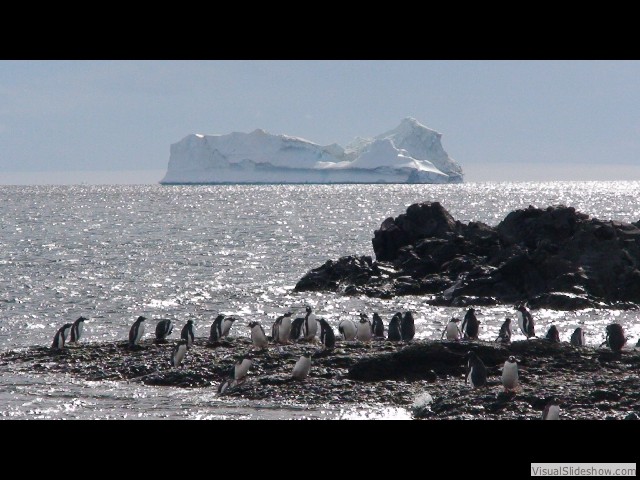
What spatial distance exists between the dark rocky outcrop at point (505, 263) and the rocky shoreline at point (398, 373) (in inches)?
504

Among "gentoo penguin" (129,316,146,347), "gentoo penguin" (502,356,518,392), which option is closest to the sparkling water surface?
"gentoo penguin" (502,356,518,392)

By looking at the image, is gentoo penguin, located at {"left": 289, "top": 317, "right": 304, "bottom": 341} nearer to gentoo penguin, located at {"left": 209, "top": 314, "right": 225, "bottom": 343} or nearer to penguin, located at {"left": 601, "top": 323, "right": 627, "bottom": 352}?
gentoo penguin, located at {"left": 209, "top": 314, "right": 225, "bottom": 343}

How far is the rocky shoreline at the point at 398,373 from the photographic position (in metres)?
11.5

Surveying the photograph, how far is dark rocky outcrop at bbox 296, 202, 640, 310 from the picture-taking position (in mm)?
27891

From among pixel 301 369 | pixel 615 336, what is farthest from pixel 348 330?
pixel 615 336

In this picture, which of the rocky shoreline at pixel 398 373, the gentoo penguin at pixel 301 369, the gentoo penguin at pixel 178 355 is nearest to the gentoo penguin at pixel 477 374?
the rocky shoreline at pixel 398 373

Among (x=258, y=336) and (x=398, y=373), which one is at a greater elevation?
(x=258, y=336)

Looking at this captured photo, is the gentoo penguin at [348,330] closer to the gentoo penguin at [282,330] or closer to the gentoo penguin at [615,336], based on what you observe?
the gentoo penguin at [282,330]

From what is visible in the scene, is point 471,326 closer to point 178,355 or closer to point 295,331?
point 295,331

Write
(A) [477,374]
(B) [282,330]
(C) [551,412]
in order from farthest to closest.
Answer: (B) [282,330] < (A) [477,374] < (C) [551,412]

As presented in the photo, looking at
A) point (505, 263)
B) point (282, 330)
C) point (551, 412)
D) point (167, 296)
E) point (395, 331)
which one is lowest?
point (167, 296)

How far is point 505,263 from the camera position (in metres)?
29.2

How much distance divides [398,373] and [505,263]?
1643 cm
